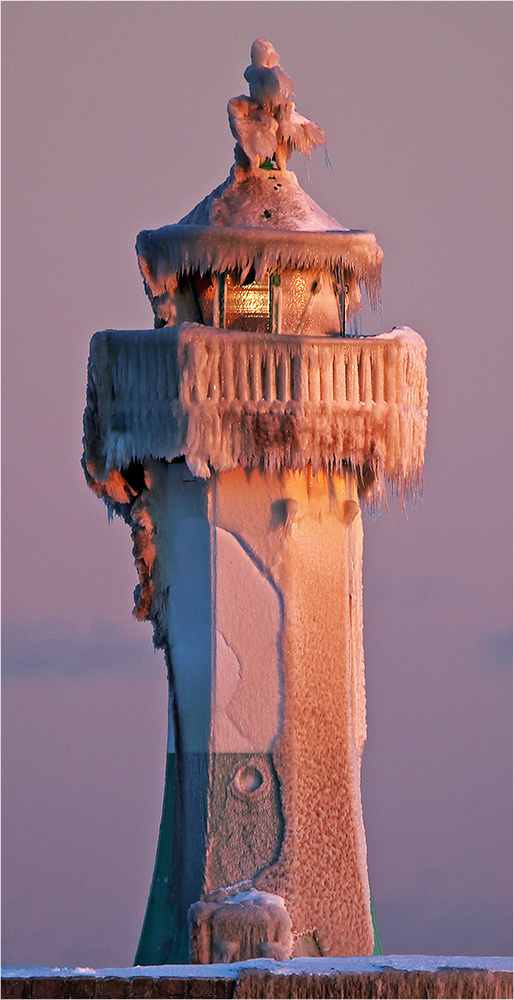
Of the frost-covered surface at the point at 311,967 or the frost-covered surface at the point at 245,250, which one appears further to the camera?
the frost-covered surface at the point at 245,250

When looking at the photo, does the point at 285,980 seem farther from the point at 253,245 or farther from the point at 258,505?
the point at 253,245

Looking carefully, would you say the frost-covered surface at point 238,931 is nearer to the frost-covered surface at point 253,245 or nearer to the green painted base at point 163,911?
the green painted base at point 163,911

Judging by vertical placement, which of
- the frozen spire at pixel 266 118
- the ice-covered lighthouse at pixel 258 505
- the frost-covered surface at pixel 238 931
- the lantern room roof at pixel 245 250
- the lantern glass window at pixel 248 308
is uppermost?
the frozen spire at pixel 266 118

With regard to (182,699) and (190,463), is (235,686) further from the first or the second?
(190,463)

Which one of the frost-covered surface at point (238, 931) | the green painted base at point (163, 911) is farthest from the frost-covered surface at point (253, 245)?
the frost-covered surface at point (238, 931)

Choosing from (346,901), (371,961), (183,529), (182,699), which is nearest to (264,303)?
(183,529)

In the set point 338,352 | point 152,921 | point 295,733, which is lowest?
point 152,921

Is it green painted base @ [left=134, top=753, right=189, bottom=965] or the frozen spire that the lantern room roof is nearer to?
the frozen spire
